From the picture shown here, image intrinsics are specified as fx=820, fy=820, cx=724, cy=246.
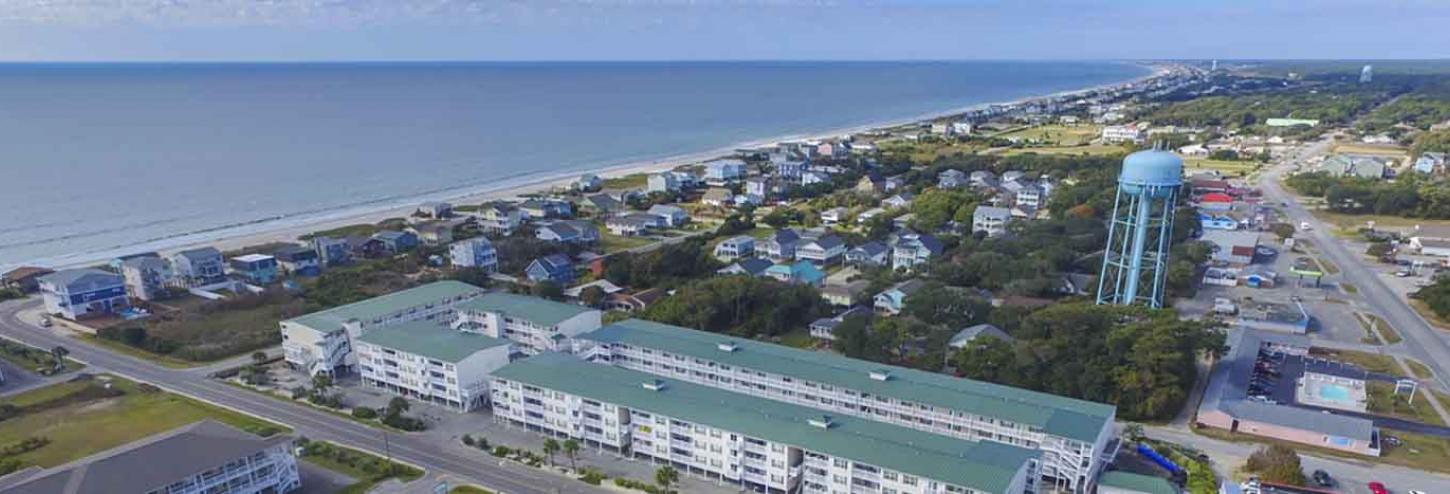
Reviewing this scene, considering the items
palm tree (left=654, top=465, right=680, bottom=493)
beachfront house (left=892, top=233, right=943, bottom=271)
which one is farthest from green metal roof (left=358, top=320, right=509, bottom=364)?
beachfront house (left=892, top=233, right=943, bottom=271)

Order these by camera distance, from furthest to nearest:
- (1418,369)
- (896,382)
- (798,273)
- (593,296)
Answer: (798,273), (593,296), (1418,369), (896,382)

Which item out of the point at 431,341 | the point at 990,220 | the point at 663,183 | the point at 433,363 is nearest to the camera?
the point at 433,363

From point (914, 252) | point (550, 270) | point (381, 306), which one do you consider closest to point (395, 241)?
point (550, 270)

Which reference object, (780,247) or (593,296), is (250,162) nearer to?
(593,296)

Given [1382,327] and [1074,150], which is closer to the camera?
[1382,327]

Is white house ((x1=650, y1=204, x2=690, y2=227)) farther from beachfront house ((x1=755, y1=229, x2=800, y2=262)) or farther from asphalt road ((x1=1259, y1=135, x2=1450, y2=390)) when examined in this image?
asphalt road ((x1=1259, y1=135, x2=1450, y2=390))

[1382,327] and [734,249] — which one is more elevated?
[734,249]

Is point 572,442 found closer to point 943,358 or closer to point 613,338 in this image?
point 613,338

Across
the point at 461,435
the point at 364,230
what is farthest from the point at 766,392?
the point at 364,230
